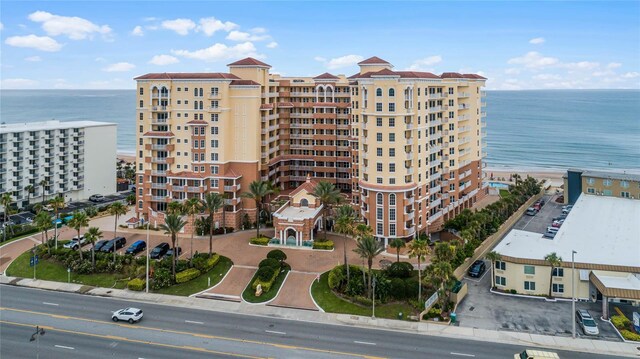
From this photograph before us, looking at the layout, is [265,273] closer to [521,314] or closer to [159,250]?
[159,250]

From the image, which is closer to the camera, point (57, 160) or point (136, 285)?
point (136, 285)

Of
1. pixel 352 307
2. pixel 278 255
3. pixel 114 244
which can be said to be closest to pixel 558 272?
pixel 352 307

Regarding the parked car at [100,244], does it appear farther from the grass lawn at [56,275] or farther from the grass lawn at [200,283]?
the grass lawn at [200,283]

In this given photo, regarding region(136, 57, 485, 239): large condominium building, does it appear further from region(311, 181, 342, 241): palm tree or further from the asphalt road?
the asphalt road

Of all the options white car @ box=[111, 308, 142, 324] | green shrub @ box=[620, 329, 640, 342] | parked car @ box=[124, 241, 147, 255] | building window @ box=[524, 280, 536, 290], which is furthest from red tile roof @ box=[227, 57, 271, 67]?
green shrub @ box=[620, 329, 640, 342]

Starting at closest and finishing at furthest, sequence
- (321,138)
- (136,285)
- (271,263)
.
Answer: (136,285)
(271,263)
(321,138)

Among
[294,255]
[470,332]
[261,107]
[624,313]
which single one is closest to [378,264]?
[294,255]
